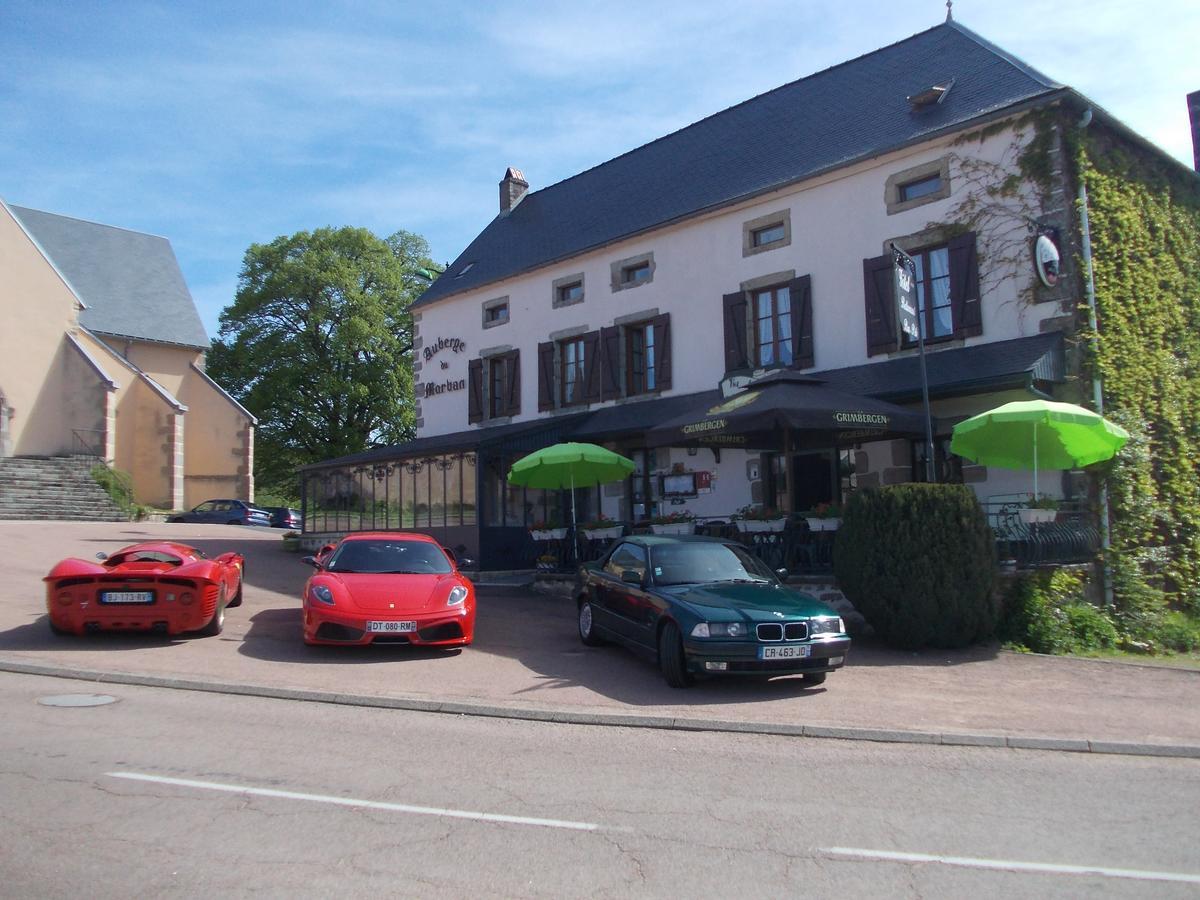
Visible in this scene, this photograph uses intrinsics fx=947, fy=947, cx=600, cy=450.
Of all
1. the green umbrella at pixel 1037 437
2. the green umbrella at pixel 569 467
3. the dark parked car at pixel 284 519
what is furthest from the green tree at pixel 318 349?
the green umbrella at pixel 1037 437

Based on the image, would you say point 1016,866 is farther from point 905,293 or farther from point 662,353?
point 662,353

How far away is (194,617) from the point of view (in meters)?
10.9

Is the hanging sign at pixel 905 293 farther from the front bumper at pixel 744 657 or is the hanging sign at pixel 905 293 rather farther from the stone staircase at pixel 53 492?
the stone staircase at pixel 53 492

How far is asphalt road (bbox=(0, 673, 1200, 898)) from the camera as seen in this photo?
429cm

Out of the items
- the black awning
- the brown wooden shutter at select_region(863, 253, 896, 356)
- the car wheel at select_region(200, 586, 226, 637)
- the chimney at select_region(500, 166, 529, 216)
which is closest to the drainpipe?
the black awning

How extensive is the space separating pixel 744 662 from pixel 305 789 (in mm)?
4329

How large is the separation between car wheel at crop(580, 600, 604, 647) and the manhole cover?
5.20 metres

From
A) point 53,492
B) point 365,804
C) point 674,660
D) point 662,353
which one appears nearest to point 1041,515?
point 674,660

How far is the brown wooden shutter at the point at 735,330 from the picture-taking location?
60.5 ft

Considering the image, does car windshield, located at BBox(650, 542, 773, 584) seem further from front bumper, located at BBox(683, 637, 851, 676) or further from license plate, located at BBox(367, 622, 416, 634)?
license plate, located at BBox(367, 622, 416, 634)

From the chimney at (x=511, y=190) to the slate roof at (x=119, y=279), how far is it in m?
17.8

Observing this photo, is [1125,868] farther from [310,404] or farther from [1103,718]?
[310,404]

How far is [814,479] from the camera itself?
681 inches

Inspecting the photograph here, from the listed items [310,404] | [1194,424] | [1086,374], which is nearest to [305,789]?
[1086,374]
